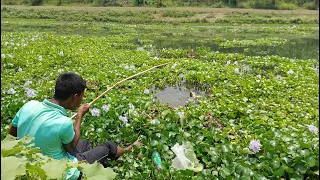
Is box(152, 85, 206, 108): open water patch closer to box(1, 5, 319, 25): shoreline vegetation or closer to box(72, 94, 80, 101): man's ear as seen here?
box(72, 94, 80, 101): man's ear

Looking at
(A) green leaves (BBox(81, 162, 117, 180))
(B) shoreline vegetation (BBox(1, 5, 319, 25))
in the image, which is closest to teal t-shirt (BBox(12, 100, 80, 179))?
(A) green leaves (BBox(81, 162, 117, 180))

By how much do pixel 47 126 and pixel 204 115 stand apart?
2799 millimetres

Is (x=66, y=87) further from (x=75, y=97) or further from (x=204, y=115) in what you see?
(x=204, y=115)

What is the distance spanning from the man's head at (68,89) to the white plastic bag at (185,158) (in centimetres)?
132

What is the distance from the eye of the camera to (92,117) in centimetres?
457

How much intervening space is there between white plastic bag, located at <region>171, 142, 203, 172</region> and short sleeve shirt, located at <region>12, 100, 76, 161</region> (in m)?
1.23

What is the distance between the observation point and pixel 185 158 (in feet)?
11.7

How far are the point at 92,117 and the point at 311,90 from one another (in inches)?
176

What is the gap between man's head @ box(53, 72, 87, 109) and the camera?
9.21 feet

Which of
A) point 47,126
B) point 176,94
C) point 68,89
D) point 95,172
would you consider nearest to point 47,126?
point 47,126

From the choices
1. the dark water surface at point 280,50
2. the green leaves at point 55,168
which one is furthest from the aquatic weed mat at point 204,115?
the dark water surface at point 280,50

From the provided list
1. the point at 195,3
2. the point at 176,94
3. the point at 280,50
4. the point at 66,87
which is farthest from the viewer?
the point at 195,3

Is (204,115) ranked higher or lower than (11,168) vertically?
lower

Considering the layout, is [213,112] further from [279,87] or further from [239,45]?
[239,45]
